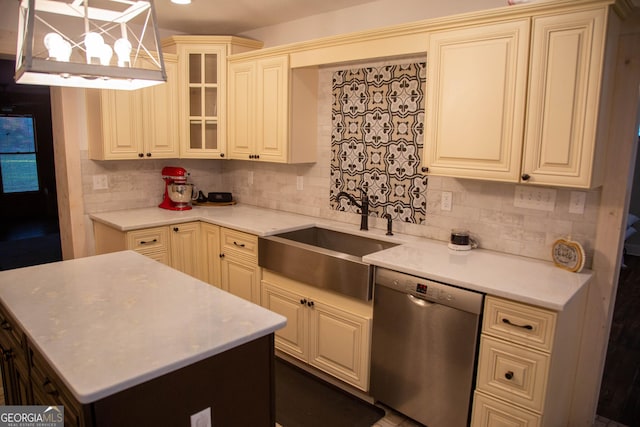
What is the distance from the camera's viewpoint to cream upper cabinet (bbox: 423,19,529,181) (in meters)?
2.19

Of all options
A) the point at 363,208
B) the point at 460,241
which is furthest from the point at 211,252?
the point at 460,241

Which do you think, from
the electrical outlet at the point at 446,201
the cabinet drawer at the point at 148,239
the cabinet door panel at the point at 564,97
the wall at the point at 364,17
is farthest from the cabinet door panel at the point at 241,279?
the cabinet door panel at the point at 564,97

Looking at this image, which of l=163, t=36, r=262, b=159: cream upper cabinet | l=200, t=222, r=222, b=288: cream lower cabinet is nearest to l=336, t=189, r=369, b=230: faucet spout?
l=200, t=222, r=222, b=288: cream lower cabinet

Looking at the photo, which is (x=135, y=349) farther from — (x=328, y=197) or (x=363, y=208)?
(x=328, y=197)

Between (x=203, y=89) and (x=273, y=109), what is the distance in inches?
32.4

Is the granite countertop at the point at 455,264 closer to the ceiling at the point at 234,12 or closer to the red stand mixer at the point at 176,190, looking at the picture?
the red stand mixer at the point at 176,190

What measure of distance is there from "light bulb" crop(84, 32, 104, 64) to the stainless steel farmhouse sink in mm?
1616

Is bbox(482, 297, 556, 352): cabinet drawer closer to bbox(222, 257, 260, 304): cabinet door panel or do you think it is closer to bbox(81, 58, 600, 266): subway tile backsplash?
bbox(81, 58, 600, 266): subway tile backsplash

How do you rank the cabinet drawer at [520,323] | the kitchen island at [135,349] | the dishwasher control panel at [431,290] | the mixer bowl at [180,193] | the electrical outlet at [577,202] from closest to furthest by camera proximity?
the kitchen island at [135,349]
the cabinet drawer at [520,323]
the dishwasher control panel at [431,290]
the electrical outlet at [577,202]
the mixer bowl at [180,193]

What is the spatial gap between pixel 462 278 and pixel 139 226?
7.66 feet

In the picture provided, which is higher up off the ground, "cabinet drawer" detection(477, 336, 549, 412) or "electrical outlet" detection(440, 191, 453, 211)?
"electrical outlet" detection(440, 191, 453, 211)

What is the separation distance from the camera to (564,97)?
2.06 metres

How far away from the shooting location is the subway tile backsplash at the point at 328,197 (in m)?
2.45

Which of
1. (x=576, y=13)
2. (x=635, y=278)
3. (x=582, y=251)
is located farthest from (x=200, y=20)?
(x=635, y=278)
